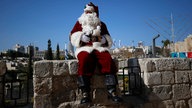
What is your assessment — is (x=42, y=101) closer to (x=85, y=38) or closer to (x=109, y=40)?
(x=85, y=38)

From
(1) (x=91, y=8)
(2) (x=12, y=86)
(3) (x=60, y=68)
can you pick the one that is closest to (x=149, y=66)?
(1) (x=91, y=8)

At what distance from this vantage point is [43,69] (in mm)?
3000

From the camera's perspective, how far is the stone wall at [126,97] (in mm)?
2996

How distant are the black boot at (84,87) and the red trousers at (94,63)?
0.28 ft

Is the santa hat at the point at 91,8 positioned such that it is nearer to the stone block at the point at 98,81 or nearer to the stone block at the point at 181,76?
the stone block at the point at 98,81

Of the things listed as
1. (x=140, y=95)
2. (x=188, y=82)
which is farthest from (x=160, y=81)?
(x=188, y=82)

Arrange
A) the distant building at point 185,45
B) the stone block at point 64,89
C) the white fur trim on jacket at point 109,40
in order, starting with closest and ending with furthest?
the stone block at point 64,89, the white fur trim on jacket at point 109,40, the distant building at point 185,45

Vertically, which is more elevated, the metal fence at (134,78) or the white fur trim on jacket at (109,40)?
the white fur trim on jacket at (109,40)

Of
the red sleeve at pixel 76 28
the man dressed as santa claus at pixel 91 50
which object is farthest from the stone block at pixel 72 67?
the red sleeve at pixel 76 28

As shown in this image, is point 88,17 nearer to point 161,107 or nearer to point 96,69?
point 96,69

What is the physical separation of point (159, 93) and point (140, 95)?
40 cm

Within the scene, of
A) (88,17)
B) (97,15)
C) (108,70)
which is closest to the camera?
(108,70)

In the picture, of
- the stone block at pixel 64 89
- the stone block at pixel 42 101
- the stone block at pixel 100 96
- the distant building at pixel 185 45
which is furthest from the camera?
the distant building at pixel 185 45

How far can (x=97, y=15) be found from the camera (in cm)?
381
